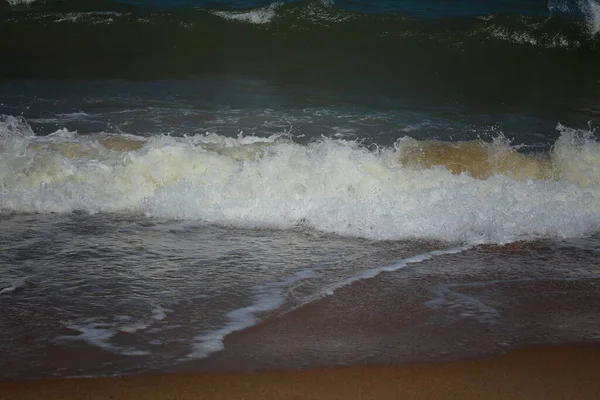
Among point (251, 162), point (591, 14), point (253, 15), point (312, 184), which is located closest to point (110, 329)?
point (312, 184)

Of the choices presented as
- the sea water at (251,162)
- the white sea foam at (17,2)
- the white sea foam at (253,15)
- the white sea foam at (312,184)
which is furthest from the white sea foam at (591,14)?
the white sea foam at (17,2)

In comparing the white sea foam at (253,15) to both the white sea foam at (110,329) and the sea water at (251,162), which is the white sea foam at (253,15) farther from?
the white sea foam at (110,329)

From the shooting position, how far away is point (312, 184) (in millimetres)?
6281

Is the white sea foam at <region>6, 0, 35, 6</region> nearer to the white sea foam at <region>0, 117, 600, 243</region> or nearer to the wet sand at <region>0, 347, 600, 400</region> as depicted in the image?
the white sea foam at <region>0, 117, 600, 243</region>

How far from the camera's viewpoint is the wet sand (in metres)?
2.98

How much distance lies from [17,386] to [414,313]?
1.82 metres

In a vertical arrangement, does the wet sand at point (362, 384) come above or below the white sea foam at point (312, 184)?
below

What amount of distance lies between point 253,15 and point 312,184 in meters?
8.48

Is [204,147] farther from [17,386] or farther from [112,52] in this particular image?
→ [112,52]

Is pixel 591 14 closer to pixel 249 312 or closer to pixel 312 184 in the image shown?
pixel 312 184

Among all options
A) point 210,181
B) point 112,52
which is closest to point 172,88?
point 112,52

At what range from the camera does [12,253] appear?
4.66 m

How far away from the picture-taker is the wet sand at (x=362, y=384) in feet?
9.77

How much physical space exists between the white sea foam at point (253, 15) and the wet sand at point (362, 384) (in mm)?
11330
